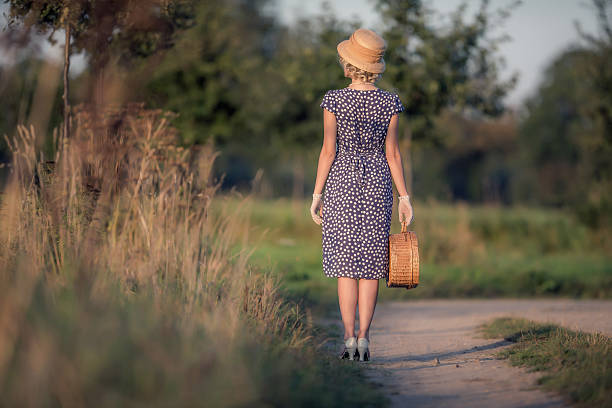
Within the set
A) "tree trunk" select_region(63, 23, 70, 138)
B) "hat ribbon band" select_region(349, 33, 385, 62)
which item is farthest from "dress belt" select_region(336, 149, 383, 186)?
"tree trunk" select_region(63, 23, 70, 138)

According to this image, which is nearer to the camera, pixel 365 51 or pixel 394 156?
pixel 365 51

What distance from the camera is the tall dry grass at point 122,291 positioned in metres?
2.46

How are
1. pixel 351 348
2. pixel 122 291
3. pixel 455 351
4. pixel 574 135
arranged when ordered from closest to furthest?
1. pixel 122 291
2. pixel 351 348
3. pixel 455 351
4. pixel 574 135

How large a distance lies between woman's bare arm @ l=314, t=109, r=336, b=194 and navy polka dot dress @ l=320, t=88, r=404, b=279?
5cm

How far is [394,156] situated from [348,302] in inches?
40.9

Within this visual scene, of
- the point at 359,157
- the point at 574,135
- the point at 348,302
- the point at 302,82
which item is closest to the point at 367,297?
the point at 348,302

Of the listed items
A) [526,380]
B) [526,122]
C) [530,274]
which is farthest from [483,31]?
[526,122]

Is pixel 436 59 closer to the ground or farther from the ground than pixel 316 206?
Answer: farther from the ground

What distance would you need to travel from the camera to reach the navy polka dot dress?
450cm

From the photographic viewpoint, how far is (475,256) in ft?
38.9

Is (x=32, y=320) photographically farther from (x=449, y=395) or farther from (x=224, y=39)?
(x=224, y=39)

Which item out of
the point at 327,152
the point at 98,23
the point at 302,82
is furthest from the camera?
the point at 302,82

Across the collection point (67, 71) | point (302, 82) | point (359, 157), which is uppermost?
point (302, 82)

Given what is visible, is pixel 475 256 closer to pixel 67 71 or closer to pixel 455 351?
pixel 455 351
